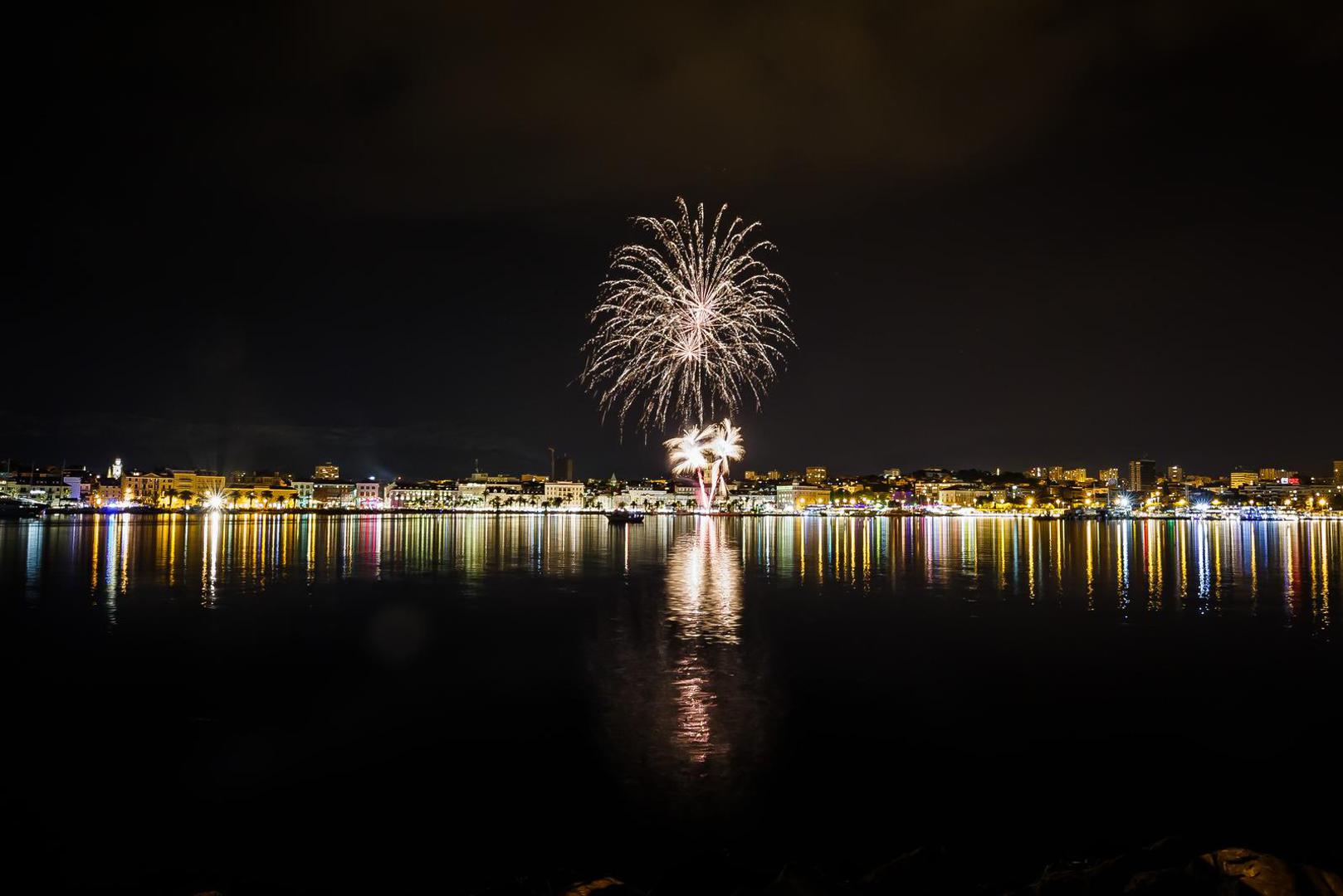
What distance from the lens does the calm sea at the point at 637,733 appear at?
5.67 meters

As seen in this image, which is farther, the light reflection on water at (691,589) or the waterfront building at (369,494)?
the waterfront building at (369,494)

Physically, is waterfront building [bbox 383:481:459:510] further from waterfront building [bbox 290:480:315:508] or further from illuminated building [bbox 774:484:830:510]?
illuminated building [bbox 774:484:830:510]

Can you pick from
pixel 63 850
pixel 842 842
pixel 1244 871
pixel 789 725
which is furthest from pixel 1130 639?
pixel 63 850

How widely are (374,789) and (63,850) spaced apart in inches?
76.1

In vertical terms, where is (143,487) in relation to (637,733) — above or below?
above

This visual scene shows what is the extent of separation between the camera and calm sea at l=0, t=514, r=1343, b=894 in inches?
223

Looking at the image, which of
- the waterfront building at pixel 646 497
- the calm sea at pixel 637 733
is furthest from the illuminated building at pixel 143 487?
the calm sea at pixel 637 733

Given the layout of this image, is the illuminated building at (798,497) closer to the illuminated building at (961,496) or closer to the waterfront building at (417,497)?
the illuminated building at (961,496)

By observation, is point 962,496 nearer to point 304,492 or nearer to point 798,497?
point 798,497

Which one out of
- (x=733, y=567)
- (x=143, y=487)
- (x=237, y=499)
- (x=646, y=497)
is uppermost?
(x=143, y=487)

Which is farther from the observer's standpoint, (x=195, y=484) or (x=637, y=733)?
(x=195, y=484)

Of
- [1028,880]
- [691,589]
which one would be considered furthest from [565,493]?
[1028,880]

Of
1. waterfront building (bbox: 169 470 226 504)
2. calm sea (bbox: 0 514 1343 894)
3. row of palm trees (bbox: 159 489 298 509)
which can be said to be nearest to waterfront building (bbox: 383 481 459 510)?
row of palm trees (bbox: 159 489 298 509)

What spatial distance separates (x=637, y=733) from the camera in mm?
7934
